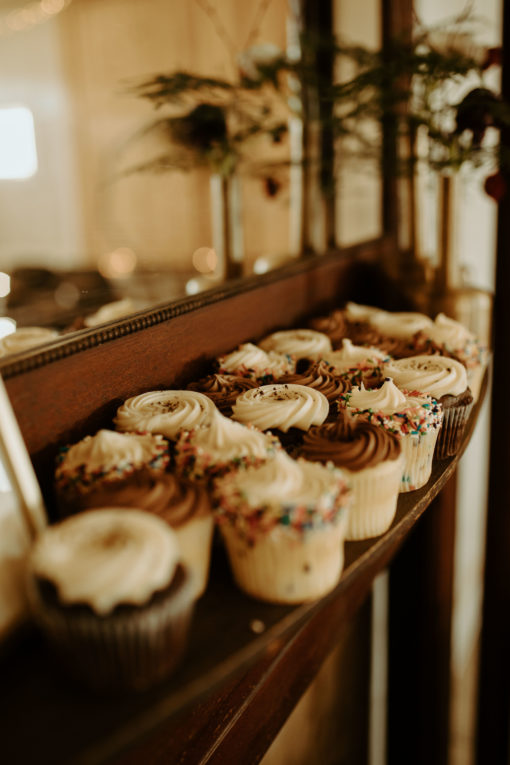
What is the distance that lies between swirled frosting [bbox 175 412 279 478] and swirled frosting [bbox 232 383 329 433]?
0.33ft

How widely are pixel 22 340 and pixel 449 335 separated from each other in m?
1.16

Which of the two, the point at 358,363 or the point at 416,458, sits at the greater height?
the point at 358,363

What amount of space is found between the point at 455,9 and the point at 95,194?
2.82 meters

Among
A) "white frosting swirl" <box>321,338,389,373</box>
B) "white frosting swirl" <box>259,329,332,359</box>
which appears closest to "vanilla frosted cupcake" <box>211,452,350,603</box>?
"white frosting swirl" <box>321,338,389,373</box>

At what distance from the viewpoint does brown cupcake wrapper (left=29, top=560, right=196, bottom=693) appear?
84cm

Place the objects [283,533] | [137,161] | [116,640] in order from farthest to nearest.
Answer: [137,161], [283,533], [116,640]

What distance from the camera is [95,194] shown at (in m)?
5.11

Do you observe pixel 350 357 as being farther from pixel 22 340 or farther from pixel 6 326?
pixel 6 326

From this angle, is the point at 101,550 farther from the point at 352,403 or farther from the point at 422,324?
the point at 422,324

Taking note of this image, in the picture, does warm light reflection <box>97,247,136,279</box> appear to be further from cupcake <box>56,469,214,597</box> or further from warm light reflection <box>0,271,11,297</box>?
cupcake <box>56,469,214,597</box>

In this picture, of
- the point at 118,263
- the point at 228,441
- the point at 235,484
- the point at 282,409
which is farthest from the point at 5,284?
the point at 235,484

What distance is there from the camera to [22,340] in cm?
172

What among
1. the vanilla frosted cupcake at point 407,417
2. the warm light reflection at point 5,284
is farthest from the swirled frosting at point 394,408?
the warm light reflection at point 5,284

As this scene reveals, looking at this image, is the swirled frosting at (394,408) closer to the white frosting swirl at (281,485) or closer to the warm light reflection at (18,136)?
the white frosting swirl at (281,485)
